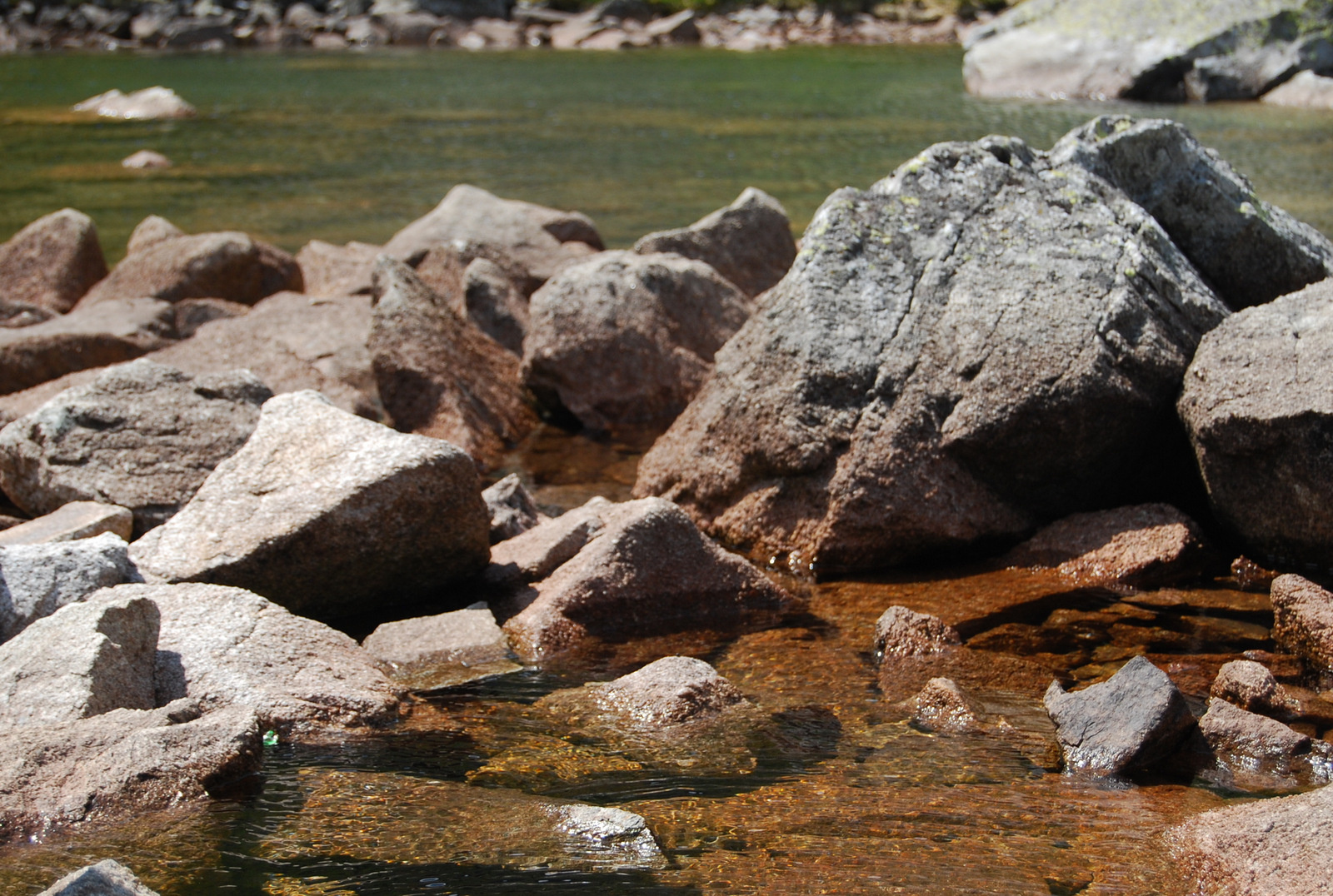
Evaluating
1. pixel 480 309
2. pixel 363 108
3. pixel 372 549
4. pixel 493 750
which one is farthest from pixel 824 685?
pixel 363 108

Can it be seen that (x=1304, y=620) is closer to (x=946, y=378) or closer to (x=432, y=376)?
(x=946, y=378)

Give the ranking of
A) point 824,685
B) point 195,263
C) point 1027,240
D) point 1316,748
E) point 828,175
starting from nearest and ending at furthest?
1. point 1316,748
2. point 824,685
3. point 1027,240
4. point 195,263
5. point 828,175

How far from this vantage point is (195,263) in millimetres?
12484

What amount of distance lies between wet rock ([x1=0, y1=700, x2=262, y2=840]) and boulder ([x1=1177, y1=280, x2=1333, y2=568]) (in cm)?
494

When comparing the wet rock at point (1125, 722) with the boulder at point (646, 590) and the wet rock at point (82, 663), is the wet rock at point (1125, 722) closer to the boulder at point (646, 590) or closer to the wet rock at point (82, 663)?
the boulder at point (646, 590)

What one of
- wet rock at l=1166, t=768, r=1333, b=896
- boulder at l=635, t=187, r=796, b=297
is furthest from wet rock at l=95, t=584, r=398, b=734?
boulder at l=635, t=187, r=796, b=297

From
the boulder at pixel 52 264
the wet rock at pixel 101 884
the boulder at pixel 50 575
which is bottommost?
the boulder at pixel 52 264

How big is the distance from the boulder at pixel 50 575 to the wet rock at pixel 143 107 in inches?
1089

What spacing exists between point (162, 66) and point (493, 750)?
4230 cm

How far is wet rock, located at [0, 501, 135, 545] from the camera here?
6.27 metres

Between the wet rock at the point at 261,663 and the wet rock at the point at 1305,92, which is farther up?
the wet rock at the point at 1305,92

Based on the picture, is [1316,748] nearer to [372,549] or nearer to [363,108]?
[372,549]

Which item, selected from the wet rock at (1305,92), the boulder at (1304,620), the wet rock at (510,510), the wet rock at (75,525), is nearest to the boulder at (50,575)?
the wet rock at (75,525)

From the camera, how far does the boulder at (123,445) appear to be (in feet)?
22.9
